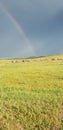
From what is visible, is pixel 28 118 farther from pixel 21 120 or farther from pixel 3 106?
pixel 3 106

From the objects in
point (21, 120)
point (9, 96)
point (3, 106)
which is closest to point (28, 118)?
point (21, 120)

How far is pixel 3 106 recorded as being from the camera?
21.2 meters

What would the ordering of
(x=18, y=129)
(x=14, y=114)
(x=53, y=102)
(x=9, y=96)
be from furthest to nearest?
(x=9, y=96), (x=53, y=102), (x=14, y=114), (x=18, y=129)

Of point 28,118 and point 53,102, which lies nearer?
point 28,118

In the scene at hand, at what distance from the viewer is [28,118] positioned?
19922mm

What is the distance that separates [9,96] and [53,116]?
502cm

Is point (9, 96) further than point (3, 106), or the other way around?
point (9, 96)

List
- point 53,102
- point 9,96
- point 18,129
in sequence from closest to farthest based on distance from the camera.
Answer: point 18,129 → point 53,102 → point 9,96

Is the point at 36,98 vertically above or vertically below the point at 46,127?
above

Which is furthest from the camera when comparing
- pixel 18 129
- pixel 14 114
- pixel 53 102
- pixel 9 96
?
pixel 9 96

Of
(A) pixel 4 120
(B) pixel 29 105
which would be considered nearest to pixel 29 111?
(B) pixel 29 105

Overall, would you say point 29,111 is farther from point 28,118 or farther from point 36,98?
point 36,98

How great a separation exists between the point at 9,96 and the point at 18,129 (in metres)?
5.29

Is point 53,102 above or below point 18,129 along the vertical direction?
above
